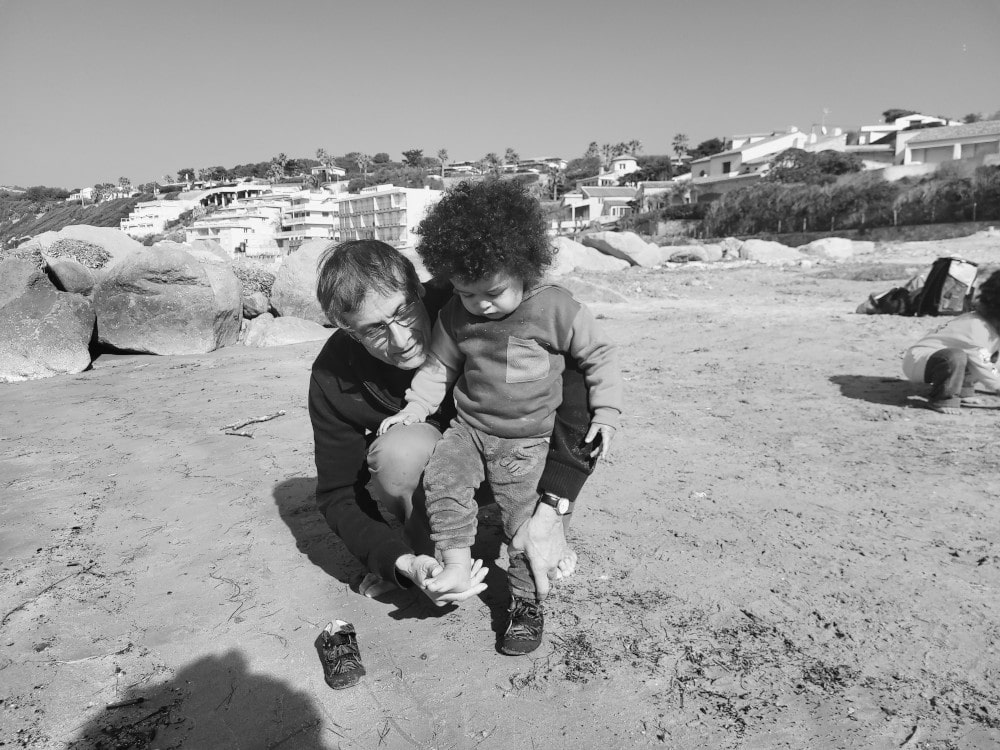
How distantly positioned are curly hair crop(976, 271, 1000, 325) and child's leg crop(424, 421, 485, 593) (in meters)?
3.68

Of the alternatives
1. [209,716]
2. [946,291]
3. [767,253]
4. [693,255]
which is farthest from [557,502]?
[693,255]

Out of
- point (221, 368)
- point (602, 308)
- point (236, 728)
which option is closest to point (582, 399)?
point (236, 728)

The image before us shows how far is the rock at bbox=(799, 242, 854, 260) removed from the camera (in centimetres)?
1764

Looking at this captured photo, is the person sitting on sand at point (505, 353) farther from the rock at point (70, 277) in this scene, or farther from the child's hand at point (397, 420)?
the rock at point (70, 277)

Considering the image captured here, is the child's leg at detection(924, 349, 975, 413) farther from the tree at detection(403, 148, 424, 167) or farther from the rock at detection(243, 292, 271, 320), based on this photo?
the tree at detection(403, 148, 424, 167)

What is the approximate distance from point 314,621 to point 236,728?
50cm

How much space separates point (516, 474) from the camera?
2.15m

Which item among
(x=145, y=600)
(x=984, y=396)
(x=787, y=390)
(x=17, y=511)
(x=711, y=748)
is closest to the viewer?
(x=711, y=748)

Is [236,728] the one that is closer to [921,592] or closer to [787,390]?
[921,592]

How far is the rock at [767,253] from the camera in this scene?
17344mm

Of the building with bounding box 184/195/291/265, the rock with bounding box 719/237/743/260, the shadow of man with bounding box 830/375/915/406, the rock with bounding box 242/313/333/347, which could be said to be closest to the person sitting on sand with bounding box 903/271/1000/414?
the shadow of man with bounding box 830/375/915/406

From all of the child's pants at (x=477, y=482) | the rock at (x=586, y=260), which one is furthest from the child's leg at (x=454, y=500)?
the rock at (x=586, y=260)

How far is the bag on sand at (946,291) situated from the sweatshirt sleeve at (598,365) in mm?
7026

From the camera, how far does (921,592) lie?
6.95 ft
